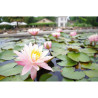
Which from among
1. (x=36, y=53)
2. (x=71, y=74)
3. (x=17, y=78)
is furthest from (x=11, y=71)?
(x=71, y=74)

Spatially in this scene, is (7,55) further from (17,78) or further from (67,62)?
(67,62)

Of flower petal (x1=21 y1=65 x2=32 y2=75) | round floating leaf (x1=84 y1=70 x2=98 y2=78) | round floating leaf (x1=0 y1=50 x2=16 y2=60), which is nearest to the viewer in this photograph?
flower petal (x1=21 y1=65 x2=32 y2=75)

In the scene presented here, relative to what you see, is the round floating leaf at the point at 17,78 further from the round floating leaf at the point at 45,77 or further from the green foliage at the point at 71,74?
the green foliage at the point at 71,74

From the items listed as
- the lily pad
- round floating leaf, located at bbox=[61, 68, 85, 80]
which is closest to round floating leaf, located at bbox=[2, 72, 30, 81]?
the lily pad

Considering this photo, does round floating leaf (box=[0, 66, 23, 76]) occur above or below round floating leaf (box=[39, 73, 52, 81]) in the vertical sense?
above

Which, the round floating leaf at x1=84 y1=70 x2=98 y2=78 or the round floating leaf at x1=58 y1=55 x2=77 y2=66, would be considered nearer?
the round floating leaf at x1=84 y1=70 x2=98 y2=78

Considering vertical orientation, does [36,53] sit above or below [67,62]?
above

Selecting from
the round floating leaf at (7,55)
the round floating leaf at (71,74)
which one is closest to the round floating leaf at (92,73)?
the round floating leaf at (71,74)

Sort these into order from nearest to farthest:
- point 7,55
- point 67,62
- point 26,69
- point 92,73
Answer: point 26,69
point 92,73
point 67,62
point 7,55

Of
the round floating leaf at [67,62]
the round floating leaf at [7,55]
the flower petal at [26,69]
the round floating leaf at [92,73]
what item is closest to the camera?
the flower petal at [26,69]

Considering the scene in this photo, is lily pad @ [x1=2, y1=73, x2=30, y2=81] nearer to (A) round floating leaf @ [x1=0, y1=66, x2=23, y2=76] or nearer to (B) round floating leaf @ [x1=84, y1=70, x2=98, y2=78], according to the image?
(A) round floating leaf @ [x1=0, y1=66, x2=23, y2=76]

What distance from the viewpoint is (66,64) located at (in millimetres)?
718

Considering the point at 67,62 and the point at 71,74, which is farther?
the point at 67,62
